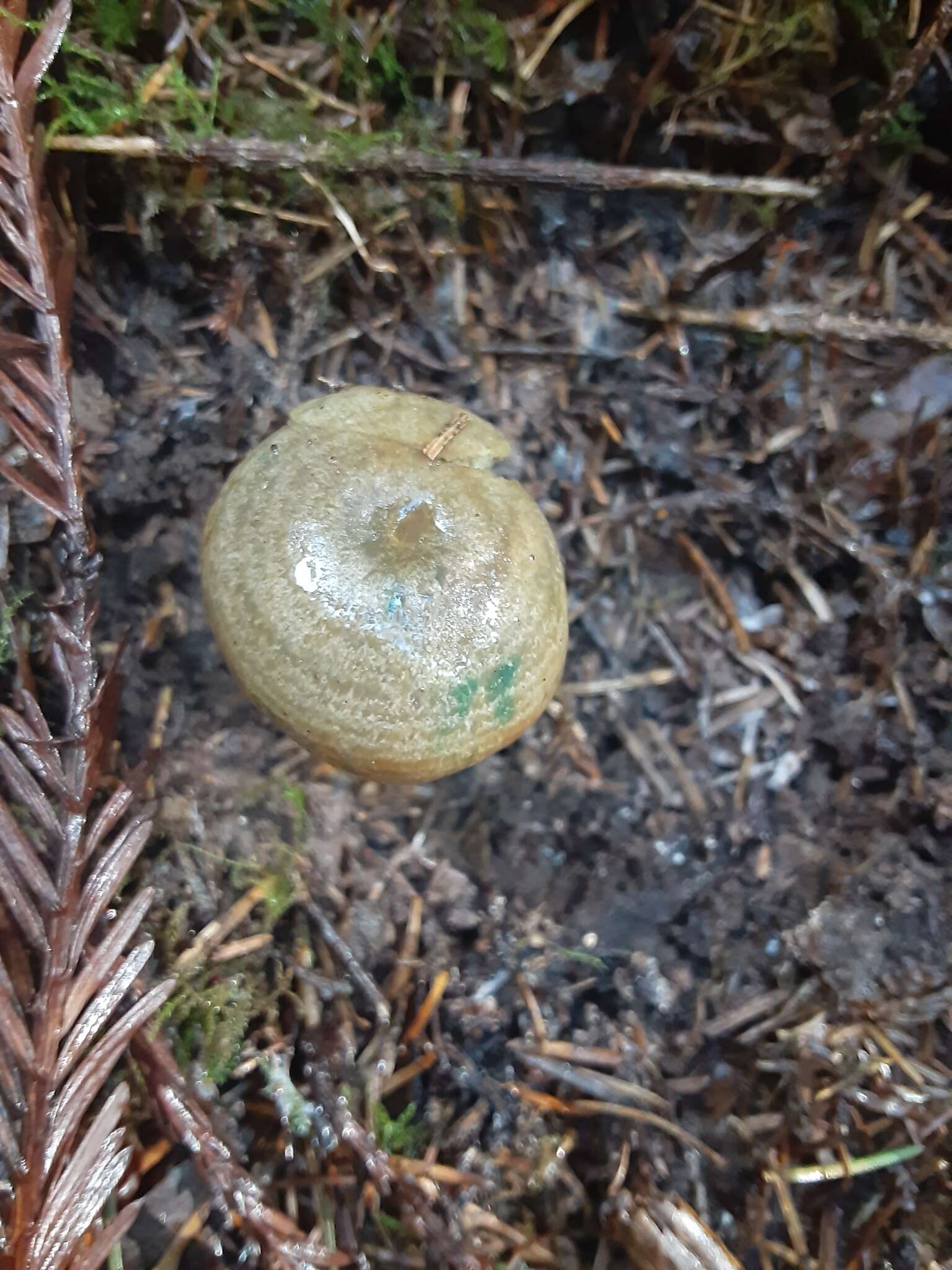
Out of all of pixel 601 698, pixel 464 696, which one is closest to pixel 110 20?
pixel 464 696

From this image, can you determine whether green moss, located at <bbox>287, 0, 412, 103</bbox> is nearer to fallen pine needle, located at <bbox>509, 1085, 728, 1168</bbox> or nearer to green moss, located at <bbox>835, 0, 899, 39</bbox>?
green moss, located at <bbox>835, 0, 899, 39</bbox>

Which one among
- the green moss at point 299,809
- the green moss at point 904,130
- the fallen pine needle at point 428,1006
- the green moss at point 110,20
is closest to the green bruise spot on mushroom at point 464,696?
the green moss at point 299,809

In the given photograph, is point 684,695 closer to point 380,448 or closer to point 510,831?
point 510,831

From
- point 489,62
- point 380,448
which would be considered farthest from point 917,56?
point 380,448

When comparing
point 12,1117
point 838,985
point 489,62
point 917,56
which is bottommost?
point 838,985

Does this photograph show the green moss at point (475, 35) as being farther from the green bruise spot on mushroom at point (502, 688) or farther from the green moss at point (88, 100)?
the green bruise spot on mushroom at point (502, 688)

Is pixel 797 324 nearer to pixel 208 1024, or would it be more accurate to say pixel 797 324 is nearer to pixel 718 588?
pixel 718 588

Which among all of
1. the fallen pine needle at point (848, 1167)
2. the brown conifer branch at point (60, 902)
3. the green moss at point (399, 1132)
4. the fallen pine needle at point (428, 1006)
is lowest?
the fallen pine needle at point (848, 1167)
